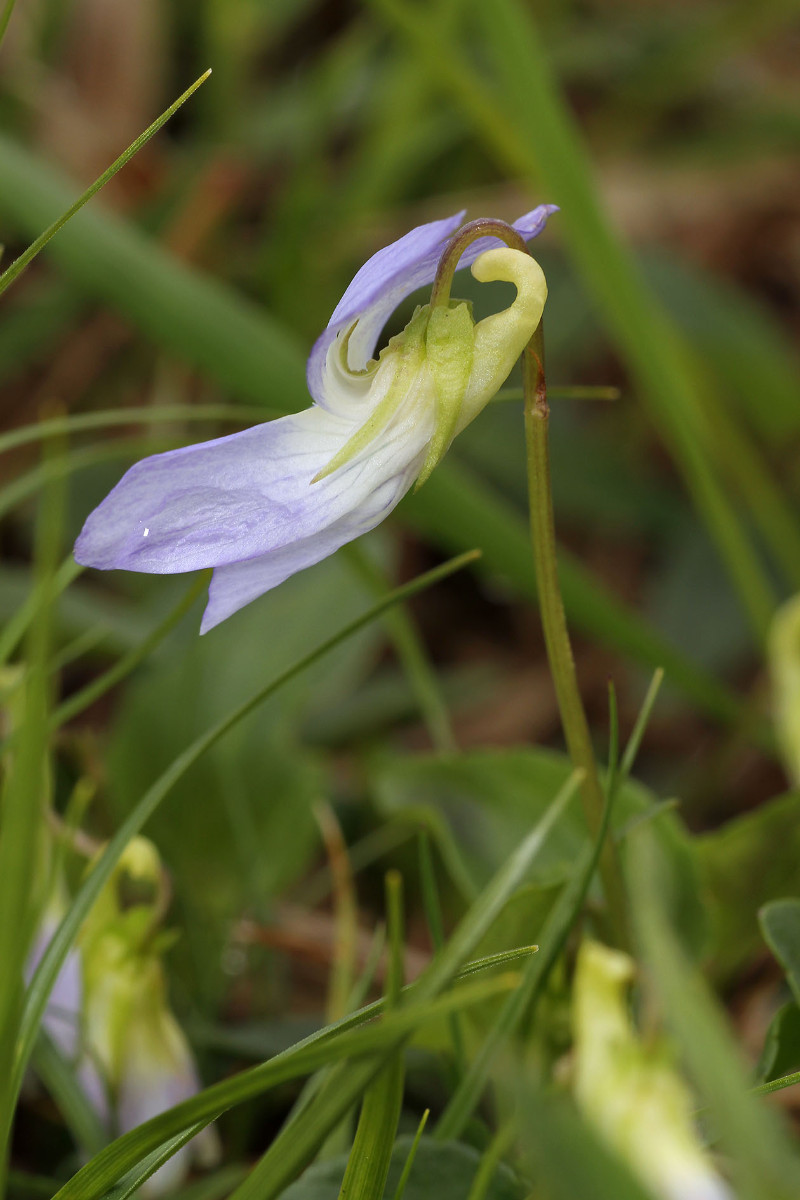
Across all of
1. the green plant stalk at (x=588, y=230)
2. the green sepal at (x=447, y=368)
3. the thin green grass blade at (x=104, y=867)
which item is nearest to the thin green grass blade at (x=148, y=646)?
the thin green grass blade at (x=104, y=867)

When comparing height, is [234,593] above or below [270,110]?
below

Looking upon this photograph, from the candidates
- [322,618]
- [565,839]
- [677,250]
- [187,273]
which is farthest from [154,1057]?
[677,250]

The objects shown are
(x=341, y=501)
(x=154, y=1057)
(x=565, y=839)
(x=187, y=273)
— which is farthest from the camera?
(x=187, y=273)

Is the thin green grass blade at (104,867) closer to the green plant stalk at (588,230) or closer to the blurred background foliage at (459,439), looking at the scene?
the blurred background foliage at (459,439)

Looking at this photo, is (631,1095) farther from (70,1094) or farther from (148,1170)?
(70,1094)

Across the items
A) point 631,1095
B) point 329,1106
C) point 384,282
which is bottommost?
point 631,1095

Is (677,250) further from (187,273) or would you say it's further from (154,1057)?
(154,1057)

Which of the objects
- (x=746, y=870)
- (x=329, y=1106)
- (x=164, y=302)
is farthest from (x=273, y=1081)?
(x=164, y=302)
